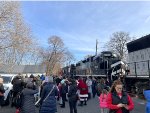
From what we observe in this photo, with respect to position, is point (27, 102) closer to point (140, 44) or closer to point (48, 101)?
point (48, 101)

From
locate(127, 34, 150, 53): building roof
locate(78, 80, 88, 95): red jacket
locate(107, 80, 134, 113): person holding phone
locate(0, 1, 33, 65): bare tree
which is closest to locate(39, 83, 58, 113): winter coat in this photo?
locate(107, 80, 134, 113): person holding phone

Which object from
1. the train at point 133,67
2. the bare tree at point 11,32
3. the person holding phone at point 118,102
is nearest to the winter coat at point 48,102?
the person holding phone at point 118,102

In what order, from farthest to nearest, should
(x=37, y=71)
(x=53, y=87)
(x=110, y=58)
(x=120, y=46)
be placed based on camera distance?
(x=37, y=71) < (x=120, y=46) < (x=110, y=58) < (x=53, y=87)

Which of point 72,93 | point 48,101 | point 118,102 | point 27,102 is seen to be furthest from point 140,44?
point 118,102

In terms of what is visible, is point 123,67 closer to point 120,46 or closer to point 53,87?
point 53,87

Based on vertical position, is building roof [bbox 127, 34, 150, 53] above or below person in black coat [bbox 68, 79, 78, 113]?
above

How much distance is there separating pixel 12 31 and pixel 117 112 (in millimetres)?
30659

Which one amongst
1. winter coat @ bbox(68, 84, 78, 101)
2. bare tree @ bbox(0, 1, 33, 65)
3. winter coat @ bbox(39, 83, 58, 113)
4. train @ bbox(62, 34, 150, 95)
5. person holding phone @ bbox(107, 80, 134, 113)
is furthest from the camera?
bare tree @ bbox(0, 1, 33, 65)

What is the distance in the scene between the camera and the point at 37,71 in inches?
3930

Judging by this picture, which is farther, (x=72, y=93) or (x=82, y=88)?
(x=82, y=88)

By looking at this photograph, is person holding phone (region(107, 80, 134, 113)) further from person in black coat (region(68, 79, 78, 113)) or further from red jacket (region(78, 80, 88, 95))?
red jacket (region(78, 80, 88, 95))

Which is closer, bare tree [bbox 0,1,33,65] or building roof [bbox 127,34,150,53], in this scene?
→ building roof [bbox 127,34,150,53]

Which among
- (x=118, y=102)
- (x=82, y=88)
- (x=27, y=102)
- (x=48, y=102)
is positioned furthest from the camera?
(x=82, y=88)

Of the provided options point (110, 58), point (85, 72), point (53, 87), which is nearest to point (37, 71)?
point (85, 72)
